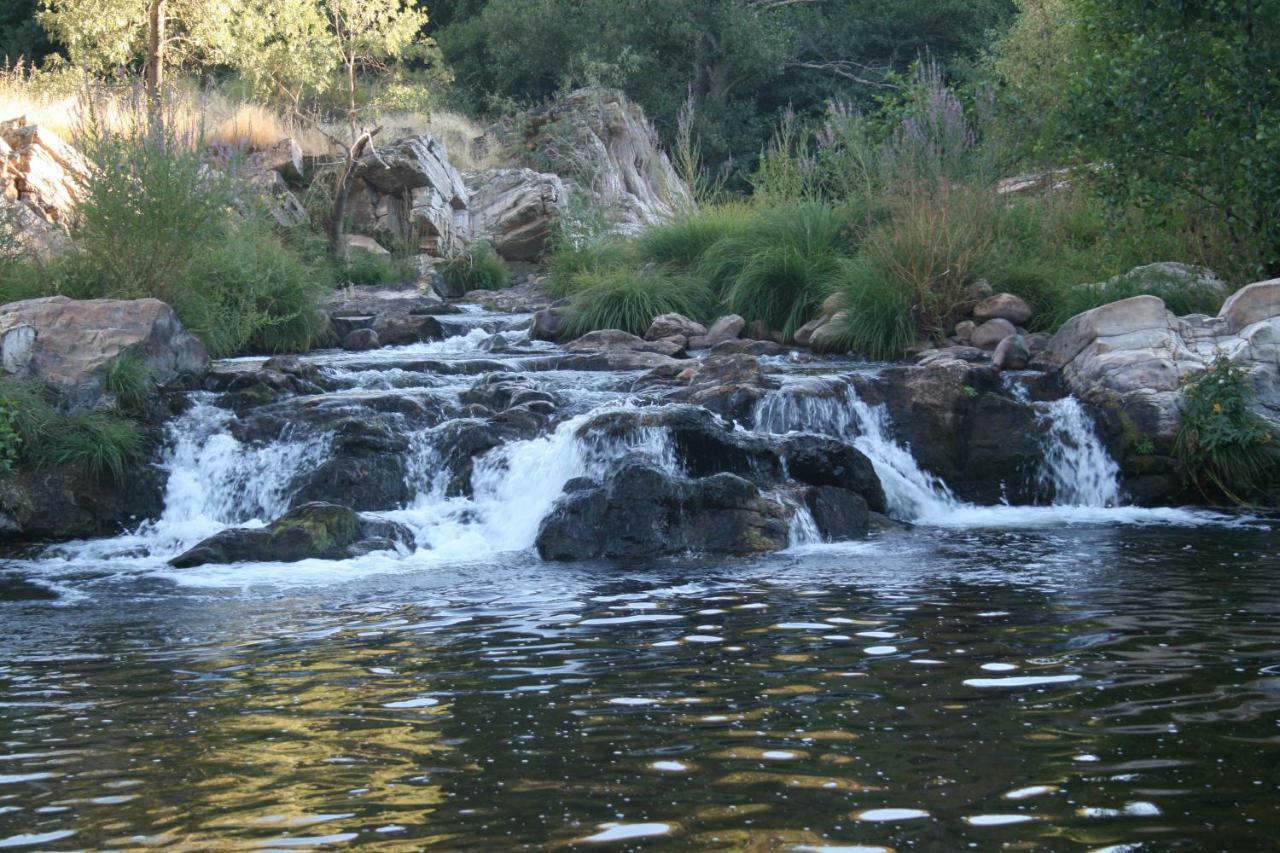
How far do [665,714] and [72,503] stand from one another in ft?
21.1

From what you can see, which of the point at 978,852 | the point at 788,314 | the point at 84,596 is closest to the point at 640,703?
the point at 978,852

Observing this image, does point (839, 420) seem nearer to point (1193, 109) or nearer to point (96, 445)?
point (1193, 109)

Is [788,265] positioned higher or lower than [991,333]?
higher

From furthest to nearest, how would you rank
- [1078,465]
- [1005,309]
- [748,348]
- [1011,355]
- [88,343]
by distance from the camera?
[748,348] → [1005,309] → [1011,355] → [88,343] → [1078,465]

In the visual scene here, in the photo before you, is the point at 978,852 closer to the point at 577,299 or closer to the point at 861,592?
the point at 861,592

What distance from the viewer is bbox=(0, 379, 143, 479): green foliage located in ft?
30.7

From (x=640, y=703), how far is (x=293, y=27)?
70.3 feet

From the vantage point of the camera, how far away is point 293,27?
23375mm

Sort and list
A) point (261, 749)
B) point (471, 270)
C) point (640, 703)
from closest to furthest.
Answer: point (261, 749), point (640, 703), point (471, 270)

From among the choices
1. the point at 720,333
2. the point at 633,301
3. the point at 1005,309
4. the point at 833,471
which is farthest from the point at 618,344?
the point at 833,471

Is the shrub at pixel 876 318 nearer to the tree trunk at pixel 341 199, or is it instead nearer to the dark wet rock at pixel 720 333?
the dark wet rock at pixel 720 333

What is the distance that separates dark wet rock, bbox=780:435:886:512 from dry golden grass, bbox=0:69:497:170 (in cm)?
856

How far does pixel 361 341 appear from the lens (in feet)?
47.2

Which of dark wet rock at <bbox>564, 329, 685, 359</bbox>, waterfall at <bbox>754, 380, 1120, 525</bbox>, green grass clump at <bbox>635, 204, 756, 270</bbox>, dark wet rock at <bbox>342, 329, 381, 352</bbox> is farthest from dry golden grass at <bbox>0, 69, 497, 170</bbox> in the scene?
waterfall at <bbox>754, 380, 1120, 525</bbox>
